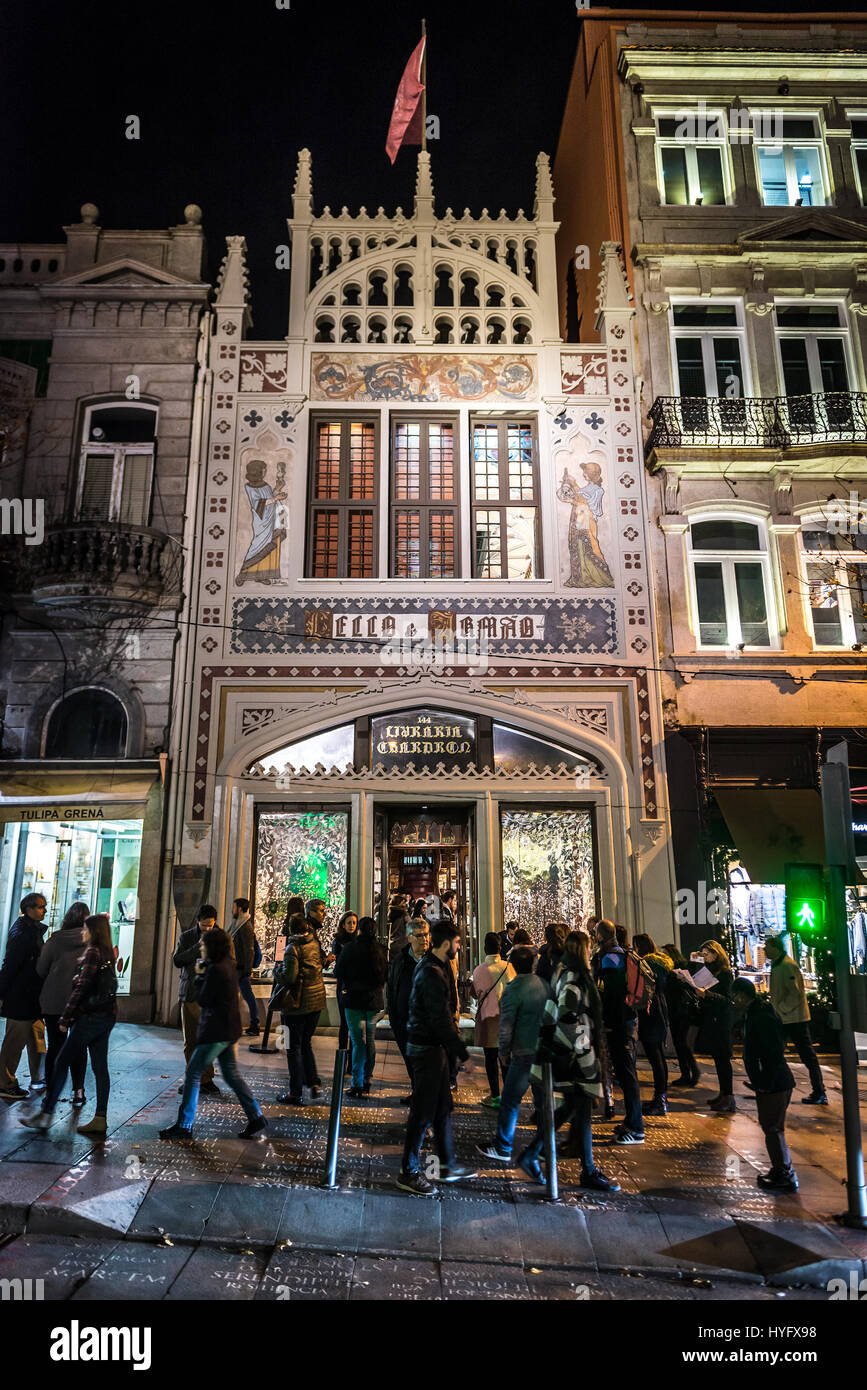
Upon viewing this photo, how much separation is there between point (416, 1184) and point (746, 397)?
52.2 feet

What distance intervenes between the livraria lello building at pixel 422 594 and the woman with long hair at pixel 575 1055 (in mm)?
7512

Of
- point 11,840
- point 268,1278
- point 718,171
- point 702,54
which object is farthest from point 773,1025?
point 702,54

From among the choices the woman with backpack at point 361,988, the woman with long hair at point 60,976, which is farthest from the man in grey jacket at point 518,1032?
the woman with long hair at point 60,976

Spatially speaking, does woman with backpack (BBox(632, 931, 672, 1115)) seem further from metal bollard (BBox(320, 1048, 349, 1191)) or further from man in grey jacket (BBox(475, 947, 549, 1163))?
metal bollard (BBox(320, 1048, 349, 1191))

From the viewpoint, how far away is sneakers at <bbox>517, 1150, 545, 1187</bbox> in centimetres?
786

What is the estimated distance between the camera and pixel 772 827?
52.7 ft

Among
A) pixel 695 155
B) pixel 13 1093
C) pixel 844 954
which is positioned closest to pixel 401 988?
pixel 13 1093

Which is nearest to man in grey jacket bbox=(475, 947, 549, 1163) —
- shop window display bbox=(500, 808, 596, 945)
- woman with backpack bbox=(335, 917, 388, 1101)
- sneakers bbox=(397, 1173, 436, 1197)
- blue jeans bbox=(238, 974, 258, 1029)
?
sneakers bbox=(397, 1173, 436, 1197)

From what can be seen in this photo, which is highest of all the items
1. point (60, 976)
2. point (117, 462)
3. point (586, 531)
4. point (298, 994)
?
point (117, 462)

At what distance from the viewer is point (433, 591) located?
17.0 meters

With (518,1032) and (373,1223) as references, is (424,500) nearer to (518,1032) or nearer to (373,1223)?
(518,1032)

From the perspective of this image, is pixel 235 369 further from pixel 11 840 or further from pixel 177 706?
pixel 11 840

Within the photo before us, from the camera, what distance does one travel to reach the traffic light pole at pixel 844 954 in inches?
284

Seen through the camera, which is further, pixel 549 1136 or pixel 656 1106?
pixel 656 1106
